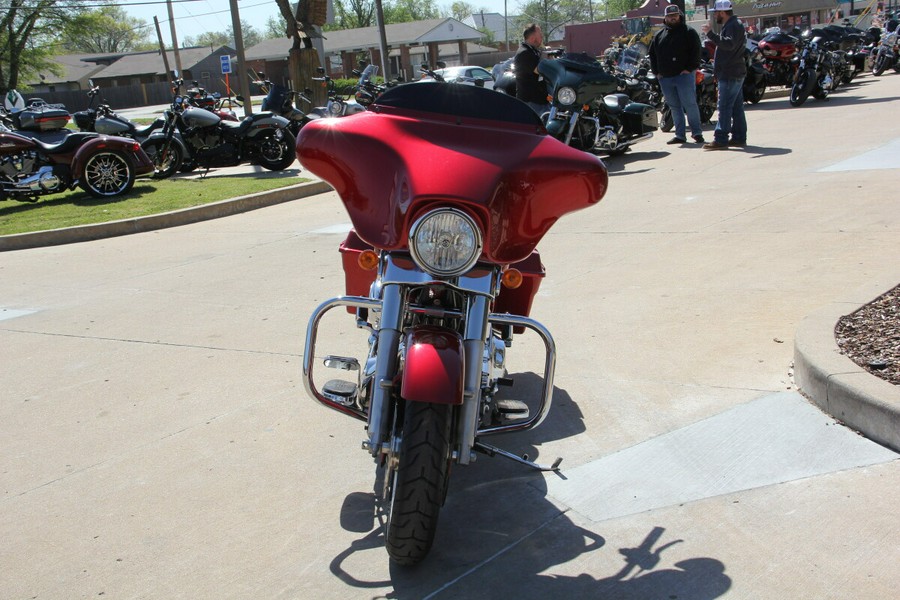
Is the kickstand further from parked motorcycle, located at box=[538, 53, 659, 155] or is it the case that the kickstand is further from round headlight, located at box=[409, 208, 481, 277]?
parked motorcycle, located at box=[538, 53, 659, 155]

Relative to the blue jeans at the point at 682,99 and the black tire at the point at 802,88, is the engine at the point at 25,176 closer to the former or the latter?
the blue jeans at the point at 682,99

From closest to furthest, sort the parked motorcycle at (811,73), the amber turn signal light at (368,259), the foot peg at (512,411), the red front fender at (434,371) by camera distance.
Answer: the red front fender at (434,371) < the amber turn signal light at (368,259) < the foot peg at (512,411) < the parked motorcycle at (811,73)

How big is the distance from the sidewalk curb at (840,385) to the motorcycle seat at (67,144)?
10578 millimetres

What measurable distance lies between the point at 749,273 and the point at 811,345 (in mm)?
2006

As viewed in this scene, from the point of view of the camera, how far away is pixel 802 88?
54.2 feet

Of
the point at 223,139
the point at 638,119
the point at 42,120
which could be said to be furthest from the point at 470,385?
the point at 223,139

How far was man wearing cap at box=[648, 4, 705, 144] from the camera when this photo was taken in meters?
12.5

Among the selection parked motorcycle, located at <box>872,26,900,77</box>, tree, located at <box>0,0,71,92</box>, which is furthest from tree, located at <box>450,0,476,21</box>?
parked motorcycle, located at <box>872,26,900,77</box>

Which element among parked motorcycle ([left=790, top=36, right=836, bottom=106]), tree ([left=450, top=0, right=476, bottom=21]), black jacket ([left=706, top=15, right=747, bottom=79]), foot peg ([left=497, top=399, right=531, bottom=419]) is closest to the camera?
foot peg ([left=497, top=399, right=531, bottom=419])

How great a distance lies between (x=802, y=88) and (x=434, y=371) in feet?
50.8

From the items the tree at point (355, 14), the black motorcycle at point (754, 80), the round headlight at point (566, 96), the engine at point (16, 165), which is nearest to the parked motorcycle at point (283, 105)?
the engine at point (16, 165)

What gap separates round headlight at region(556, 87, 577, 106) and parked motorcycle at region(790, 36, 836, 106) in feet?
23.6

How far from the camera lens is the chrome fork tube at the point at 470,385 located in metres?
3.12

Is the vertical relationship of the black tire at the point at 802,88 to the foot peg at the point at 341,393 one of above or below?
above
